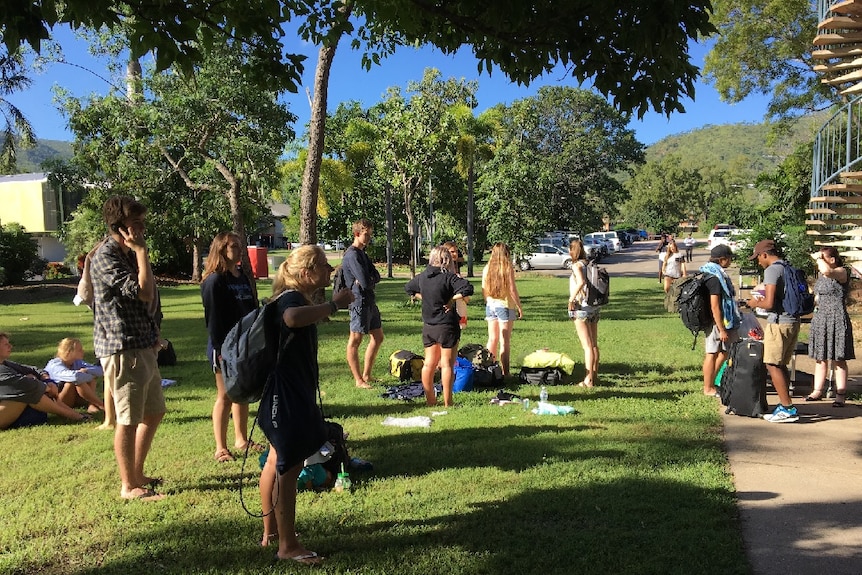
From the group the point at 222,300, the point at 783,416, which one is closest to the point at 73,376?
the point at 222,300

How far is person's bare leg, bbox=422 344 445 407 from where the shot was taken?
21.6ft

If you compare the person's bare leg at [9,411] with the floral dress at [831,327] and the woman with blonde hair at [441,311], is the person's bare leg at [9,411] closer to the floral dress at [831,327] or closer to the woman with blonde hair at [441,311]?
the woman with blonde hair at [441,311]

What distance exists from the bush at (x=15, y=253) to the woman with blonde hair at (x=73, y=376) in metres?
19.6

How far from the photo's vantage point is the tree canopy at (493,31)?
12.1 ft

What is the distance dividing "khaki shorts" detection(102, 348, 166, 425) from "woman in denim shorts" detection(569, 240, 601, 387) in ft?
15.4

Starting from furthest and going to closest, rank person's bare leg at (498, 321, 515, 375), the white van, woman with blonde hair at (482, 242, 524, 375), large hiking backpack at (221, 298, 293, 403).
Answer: the white van, person's bare leg at (498, 321, 515, 375), woman with blonde hair at (482, 242, 524, 375), large hiking backpack at (221, 298, 293, 403)

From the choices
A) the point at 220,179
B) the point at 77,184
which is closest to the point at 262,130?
the point at 220,179

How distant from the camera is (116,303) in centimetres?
425

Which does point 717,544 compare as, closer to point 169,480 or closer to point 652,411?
point 652,411

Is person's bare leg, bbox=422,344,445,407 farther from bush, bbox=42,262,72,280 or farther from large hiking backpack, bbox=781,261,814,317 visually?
bush, bbox=42,262,72,280

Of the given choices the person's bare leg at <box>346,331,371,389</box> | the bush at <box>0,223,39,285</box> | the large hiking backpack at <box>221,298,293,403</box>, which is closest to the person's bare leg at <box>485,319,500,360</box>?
the person's bare leg at <box>346,331,371,389</box>

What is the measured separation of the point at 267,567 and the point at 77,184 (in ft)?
76.1

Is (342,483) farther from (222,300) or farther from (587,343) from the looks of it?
(587,343)

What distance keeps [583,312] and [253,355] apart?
5073 mm
